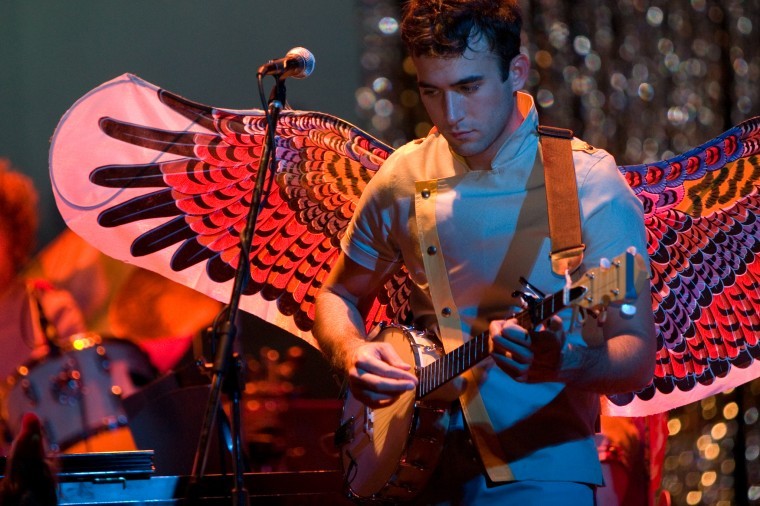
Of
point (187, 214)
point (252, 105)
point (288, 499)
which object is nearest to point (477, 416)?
point (288, 499)

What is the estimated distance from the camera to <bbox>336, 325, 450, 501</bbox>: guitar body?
2.24 meters

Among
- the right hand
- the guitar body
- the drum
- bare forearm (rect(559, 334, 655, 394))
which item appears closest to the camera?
bare forearm (rect(559, 334, 655, 394))

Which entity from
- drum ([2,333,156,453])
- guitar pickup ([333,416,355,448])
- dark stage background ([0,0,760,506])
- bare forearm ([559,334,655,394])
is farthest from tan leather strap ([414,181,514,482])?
drum ([2,333,156,453])

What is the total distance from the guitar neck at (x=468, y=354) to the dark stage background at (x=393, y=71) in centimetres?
212

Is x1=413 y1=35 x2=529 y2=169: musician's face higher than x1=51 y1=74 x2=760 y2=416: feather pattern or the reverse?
higher

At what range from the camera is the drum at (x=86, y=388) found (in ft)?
13.4

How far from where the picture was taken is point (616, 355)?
2.01 meters

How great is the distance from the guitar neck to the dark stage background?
2116 mm

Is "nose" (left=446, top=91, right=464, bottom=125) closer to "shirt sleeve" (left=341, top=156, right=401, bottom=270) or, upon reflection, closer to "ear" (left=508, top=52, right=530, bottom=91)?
"ear" (left=508, top=52, right=530, bottom=91)

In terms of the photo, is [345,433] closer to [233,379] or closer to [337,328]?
[337,328]

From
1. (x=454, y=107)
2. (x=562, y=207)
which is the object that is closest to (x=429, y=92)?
(x=454, y=107)

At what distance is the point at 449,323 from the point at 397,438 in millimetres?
317

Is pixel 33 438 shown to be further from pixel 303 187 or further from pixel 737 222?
pixel 737 222

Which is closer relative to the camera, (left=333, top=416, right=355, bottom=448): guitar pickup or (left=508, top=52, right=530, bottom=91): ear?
(left=508, top=52, right=530, bottom=91): ear
